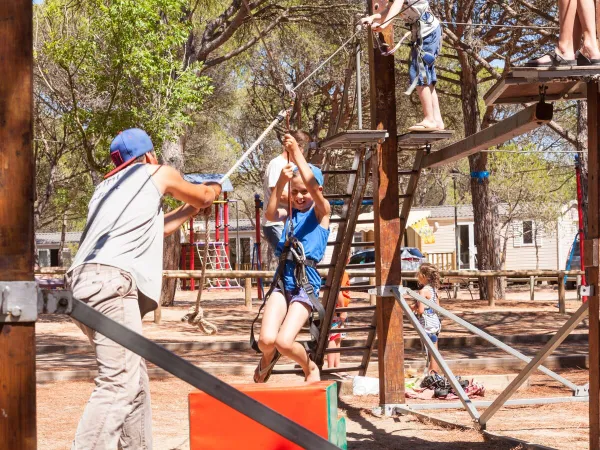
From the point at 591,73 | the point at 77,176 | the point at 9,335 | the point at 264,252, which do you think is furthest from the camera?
the point at 264,252

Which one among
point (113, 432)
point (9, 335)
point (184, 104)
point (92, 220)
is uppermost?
point (184, 104)

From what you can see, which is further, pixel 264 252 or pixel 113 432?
pixel 264 252

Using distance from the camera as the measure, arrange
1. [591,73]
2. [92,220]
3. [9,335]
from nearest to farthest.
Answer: [9,335], [92,220], [591,73]

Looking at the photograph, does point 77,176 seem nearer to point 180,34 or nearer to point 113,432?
point 180,34

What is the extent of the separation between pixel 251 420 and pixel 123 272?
1.13 m

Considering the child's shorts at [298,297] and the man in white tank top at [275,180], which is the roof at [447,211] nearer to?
the man in white tank top at [275,180]

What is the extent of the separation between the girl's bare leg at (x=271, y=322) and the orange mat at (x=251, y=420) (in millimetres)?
1221

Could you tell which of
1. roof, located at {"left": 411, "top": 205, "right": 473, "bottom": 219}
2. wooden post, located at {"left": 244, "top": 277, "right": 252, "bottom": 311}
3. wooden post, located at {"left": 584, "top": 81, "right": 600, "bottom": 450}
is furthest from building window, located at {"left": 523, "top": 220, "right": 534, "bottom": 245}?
wooden post, located at {"left": 584, "top": 81, "right": 600, "bottom": 450}

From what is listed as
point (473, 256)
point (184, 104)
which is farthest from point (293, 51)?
point (473, 256)

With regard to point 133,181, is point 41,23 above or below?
above

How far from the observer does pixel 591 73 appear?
17.6 feet

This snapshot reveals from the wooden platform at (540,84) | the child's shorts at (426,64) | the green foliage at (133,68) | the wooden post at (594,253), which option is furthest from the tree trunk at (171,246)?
the wooden post at (594,253)

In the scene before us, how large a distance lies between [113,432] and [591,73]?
11.0 feet

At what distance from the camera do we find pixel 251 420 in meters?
5.13
